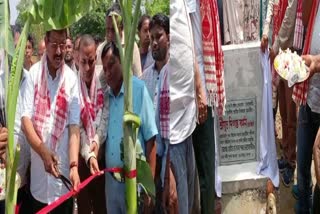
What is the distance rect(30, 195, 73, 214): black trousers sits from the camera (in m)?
4.36

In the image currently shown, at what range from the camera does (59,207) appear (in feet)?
14.5

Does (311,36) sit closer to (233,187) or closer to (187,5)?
(187,5)

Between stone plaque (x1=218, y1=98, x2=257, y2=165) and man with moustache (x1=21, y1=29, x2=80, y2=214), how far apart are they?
59.4 inches

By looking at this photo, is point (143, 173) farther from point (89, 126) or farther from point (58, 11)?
point (58, 11)

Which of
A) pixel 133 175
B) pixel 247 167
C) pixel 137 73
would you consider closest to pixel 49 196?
pixel 133 175

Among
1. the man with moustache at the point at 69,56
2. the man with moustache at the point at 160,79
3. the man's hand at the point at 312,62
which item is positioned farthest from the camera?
the man with moustache at the point at 69,56

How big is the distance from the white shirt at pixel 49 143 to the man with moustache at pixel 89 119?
0.14 meters

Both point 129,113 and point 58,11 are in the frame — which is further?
point 129,113

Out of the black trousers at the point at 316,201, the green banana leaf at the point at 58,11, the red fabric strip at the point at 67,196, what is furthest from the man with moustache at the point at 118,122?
the black trousers at the point at 316,201

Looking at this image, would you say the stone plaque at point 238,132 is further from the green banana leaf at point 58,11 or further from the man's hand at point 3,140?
the man's hand at point 3,140

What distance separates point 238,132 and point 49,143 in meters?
1.79

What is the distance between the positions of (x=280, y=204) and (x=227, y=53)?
4.42 feet

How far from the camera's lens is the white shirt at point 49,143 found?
430 centimetres

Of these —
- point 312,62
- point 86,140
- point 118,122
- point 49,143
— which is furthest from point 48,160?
point 312,62
